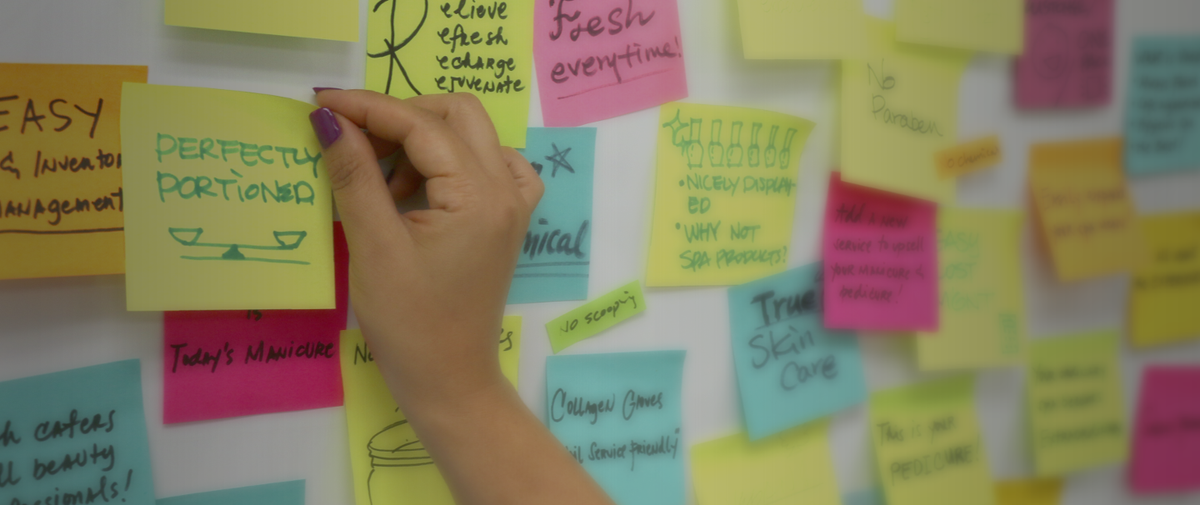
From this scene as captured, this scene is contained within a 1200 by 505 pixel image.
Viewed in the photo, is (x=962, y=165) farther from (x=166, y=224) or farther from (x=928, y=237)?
(x=166, y=224)

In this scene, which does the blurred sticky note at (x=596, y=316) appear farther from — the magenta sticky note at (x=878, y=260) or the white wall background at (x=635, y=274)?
the magenta sticky note at (x=878, y=260)

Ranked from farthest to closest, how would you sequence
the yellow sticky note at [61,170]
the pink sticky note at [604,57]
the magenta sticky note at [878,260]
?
the magenta sticky note at [878,260] < the pink sticky note at [604,57] < the yellow sticky note at [61,170]

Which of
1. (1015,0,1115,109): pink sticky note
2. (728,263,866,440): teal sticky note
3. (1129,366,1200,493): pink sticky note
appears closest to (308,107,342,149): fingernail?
(728,263,866,440): teal sticky note

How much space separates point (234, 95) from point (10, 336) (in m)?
0.20

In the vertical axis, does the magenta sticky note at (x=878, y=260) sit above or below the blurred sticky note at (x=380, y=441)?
above

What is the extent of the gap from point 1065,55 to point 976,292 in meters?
0.26

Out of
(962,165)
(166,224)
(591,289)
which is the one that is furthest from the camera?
(962,165)

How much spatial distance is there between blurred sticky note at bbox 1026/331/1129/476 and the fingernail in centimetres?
73

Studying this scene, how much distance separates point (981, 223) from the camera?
67 cm

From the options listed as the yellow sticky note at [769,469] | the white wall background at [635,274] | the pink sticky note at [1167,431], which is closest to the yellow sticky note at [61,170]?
the white wall background at [635,274]

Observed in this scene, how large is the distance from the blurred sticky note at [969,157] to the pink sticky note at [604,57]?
28 centimetres

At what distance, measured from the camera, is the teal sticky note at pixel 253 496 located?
17.9 inches

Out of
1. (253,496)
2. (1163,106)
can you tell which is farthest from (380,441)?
(1163,106)

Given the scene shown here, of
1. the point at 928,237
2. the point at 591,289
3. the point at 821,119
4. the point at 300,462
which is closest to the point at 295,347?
the point at 300,462
